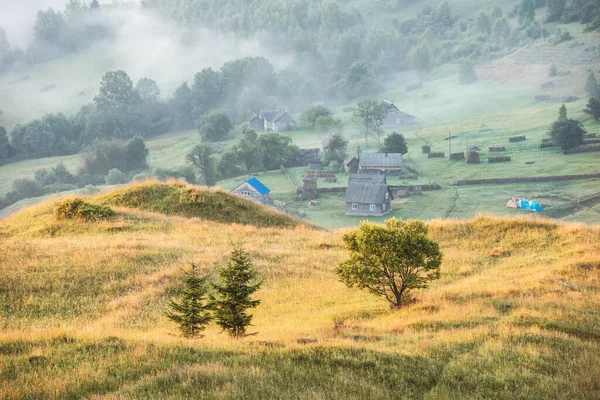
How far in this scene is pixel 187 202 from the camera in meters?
42.9

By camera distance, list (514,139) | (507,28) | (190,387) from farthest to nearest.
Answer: (507,28) → (514,139) → (190,387)

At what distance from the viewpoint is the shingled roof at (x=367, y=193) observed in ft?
252

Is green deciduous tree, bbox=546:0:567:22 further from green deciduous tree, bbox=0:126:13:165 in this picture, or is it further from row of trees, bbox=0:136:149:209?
green deciduous tree, bbox=0:126:13:165

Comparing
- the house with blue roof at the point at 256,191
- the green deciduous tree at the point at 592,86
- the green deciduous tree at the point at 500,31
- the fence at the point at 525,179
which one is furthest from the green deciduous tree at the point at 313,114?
the green deciduous tree at the point at 500,31

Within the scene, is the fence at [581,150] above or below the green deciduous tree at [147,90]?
below

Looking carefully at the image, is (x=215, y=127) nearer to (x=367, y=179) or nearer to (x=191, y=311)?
(x=367, y=179)

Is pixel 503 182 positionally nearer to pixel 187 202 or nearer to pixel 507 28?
pixel 187 202

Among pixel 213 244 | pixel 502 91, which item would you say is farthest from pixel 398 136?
pixel 213 244

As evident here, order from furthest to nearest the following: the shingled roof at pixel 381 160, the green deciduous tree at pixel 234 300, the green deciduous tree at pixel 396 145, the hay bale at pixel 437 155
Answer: the green deciduous tree at pixel 396 145 → the hay bale at pixel 437 155 → the shingled roof at pixel 381 160 → the green deciduous tree at pixel 234 300

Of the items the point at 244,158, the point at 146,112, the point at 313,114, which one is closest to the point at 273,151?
the point at 244,158

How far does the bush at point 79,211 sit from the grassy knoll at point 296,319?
110 cm

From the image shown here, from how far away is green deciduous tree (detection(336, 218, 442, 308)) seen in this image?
2188cm

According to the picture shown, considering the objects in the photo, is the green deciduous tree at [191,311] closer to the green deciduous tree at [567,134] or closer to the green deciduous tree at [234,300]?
the green deciduous tree at [234,300]

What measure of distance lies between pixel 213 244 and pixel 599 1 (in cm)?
18808
